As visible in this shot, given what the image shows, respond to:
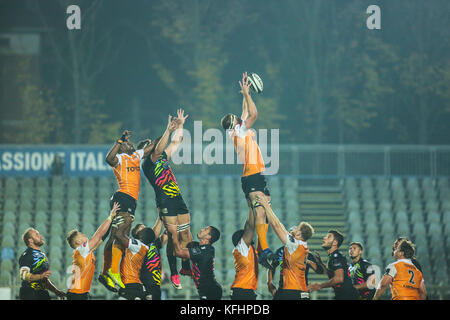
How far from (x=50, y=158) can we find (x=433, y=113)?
1072cm

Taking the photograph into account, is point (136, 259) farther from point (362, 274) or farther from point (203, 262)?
point (362, 274)

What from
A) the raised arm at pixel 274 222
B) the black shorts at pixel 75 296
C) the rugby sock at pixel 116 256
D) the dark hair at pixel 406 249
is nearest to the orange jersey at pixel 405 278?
the dark hair at pixel 406 249

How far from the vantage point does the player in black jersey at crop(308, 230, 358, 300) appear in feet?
38.2

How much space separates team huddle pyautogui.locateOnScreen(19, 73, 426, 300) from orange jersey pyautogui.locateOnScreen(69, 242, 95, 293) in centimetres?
1

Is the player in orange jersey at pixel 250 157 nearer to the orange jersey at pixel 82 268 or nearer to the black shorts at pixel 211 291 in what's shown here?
the black shorts at pixel 211 291

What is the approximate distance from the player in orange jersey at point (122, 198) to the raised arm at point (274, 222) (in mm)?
1703

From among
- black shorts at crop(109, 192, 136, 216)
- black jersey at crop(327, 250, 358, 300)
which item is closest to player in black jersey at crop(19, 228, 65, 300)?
black shorts at crop(109, 192, 136, 216)

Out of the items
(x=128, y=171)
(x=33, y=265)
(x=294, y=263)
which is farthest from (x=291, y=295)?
(x=33, y=265)

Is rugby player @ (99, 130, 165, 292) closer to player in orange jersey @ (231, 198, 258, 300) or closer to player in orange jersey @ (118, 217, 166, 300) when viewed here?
player in orange jersey @ (118, 217, 166, 300)

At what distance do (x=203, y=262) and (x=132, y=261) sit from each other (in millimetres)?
1129

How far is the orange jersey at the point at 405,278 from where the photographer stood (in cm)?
1149

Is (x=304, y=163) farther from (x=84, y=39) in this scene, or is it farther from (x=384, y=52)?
(x=84, y=39)

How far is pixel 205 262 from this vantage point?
460 inches
